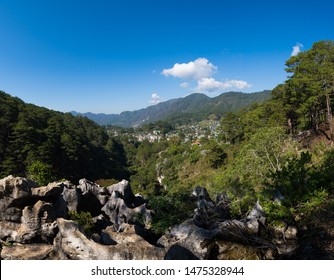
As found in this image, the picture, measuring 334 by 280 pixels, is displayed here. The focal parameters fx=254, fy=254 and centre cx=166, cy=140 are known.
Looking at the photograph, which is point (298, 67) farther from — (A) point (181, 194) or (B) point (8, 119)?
(B) point (8, 119)

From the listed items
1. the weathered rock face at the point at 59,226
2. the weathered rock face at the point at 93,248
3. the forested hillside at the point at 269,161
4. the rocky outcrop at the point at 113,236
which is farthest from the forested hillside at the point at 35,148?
the weathered rock face at the point at 93,248

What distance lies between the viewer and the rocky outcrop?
6.08 m

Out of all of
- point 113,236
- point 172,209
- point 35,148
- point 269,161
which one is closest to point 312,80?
point 269,161

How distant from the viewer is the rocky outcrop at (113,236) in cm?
608

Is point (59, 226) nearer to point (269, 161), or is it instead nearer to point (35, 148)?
point (269, 161)

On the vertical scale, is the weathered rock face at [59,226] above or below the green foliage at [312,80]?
below

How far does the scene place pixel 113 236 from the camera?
7945 mm

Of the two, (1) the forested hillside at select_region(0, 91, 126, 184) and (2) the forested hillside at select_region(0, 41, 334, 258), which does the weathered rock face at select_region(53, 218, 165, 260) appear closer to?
(2) the forested hillside at select_region(0, 41, 334, 258)

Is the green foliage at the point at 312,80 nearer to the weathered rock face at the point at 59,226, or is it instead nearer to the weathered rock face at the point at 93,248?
the weathered rock face at the point at 59,226

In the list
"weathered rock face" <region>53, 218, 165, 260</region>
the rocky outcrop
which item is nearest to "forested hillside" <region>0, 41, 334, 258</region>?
the rocky outcrop

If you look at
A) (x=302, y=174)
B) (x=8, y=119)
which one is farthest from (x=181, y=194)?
(x=8, y=119)

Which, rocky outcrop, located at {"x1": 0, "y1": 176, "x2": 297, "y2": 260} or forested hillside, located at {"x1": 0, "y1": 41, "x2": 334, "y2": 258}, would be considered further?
forested hillside, located at {"x1": 0, "y1": 41, "x2": 334, "y2": 258}

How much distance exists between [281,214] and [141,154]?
4128 inches

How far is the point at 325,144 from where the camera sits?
24.1 metres
